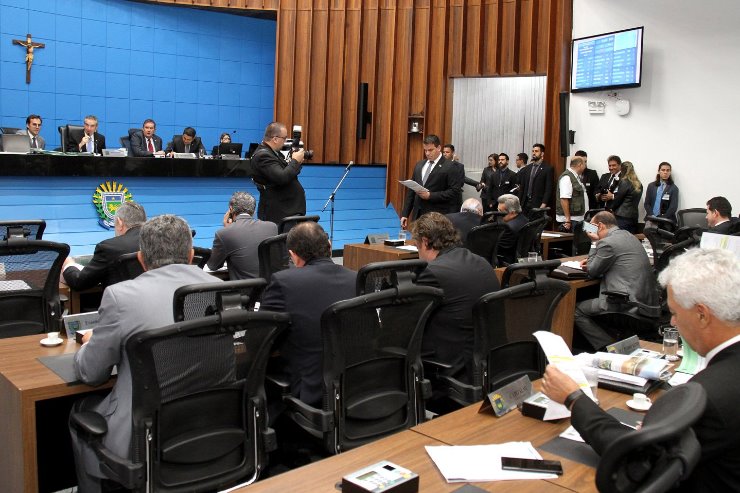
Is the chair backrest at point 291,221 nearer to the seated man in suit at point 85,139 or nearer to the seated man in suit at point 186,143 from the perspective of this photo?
the seated man in suit at point 85,139

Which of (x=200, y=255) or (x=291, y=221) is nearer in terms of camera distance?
(x=200, y=255)

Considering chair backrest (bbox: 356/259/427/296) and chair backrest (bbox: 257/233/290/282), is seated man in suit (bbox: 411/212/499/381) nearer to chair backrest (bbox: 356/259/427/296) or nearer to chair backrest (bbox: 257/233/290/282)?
chair backrest (bbox: 356/259/427/296)

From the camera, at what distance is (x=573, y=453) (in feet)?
7.06

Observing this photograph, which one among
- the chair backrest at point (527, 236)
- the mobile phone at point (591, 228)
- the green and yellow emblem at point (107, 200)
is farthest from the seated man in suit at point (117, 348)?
the green and yellow emblem at point (107, 200)

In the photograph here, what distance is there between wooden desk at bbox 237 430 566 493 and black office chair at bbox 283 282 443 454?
679 mm

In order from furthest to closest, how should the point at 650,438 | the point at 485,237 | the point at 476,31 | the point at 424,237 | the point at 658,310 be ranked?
the point at 476,31
the point at 485,237
the point at 658,310
the point at 424,237
the point at 650,438

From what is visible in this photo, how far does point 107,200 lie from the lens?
26.3 ft

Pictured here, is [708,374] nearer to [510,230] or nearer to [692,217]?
[510,230]

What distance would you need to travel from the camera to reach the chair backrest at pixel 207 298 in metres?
2.45

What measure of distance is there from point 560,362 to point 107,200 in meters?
6.82

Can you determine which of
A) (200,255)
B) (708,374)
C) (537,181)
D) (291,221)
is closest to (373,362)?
(708,374)

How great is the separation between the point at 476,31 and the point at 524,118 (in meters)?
1.68

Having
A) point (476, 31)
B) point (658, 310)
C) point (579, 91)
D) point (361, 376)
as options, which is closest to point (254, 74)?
point (476, 31)

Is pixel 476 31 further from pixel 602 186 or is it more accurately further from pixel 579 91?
pixel 602 186
